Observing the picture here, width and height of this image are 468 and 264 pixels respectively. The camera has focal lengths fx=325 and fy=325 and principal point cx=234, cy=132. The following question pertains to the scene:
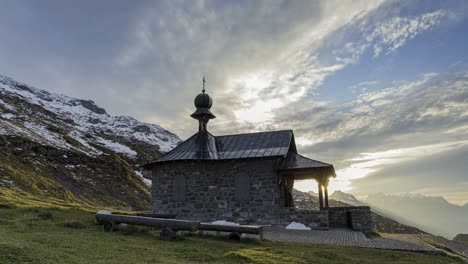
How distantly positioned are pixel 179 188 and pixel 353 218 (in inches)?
460

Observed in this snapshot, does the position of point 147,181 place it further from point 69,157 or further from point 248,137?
point 248,137

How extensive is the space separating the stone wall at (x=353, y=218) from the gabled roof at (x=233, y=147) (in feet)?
18.1

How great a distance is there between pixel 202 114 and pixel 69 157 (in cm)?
3481

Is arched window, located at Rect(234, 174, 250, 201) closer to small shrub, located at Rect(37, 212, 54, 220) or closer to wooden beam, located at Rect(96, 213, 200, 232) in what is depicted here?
wooden beam, located at Rect(96, 213, 200, 232)

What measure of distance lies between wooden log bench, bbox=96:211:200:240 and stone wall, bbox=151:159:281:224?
8838mm

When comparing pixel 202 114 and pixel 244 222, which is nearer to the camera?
pixel 244 222

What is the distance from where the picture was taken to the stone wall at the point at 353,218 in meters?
20.2

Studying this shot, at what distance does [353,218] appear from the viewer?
20.6 meters

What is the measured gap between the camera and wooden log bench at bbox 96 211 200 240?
1254cm

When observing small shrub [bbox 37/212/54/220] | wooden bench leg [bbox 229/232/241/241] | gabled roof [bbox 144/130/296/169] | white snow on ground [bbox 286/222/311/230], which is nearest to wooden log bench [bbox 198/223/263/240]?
wooden bench leg [bbox 229/232/241/241]

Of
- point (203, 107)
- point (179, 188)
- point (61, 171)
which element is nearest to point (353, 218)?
point (179, 188)

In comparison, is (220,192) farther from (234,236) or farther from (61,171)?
(61,171)

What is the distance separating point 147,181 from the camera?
6481cm

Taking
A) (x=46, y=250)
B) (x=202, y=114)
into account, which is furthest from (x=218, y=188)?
(x=46, y=250)
